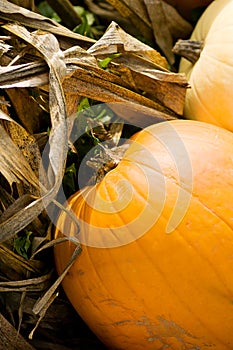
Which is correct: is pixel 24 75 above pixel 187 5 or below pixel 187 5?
above

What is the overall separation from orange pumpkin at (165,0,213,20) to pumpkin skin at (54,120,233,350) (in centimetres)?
57

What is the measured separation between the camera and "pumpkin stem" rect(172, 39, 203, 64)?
5.05 ft

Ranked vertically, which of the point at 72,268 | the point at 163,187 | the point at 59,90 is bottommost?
the point at 72,268

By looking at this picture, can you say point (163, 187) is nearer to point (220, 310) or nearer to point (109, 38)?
point (220, 310)

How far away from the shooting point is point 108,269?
122 cm

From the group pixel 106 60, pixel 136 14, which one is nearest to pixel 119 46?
pixel 106 60

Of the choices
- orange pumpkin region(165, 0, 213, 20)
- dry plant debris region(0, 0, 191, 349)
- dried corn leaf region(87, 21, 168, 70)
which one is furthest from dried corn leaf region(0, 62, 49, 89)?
orange pumpkin region(165, 0, 213, 20)

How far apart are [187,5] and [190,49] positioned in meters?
0.25

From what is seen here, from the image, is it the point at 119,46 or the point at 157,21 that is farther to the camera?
the point at 157,21

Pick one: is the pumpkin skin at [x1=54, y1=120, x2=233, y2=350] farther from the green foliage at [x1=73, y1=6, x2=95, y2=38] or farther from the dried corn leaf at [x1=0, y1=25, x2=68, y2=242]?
the green foliage at [x1=73, y1=6, x2=95, y2=38]

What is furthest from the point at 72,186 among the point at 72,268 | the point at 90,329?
the point at 90,329

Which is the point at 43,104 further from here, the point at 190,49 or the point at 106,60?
the point at 190,49

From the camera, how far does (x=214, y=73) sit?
1.43 m

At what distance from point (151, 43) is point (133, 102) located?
374mm
